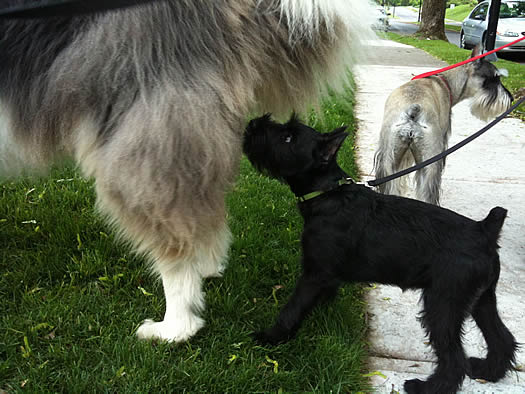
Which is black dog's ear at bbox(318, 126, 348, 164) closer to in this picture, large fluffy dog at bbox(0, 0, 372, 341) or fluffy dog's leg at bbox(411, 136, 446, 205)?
large fluffy dog at bbox(0, 0, 372, 341)

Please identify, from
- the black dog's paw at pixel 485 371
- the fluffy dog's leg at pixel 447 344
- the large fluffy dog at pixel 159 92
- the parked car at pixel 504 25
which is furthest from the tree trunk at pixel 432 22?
the fluffy dog's leg at pixel 447 344

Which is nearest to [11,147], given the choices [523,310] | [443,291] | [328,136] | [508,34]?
[328,136]

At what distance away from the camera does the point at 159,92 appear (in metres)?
2.23

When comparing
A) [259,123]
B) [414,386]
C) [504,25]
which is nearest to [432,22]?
[504,25]

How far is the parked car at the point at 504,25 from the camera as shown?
15.9m

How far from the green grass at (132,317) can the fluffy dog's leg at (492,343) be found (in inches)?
24.0

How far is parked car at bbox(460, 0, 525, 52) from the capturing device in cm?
1586

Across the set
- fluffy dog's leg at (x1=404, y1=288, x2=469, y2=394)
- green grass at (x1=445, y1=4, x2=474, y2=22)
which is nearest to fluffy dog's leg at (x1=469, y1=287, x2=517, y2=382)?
fluffy dog's leg at (x1=404, y1=288, x2=469, y2=394)

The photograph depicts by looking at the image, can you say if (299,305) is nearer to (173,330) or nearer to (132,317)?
(173,330)

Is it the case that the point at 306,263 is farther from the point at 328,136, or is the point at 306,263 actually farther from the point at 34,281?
the point at 34,281

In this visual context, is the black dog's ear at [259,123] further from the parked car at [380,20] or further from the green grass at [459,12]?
the green grass at [459,12]

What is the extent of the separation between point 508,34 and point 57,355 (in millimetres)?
17047

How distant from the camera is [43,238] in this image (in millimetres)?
3631

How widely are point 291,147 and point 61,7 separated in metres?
1.23
